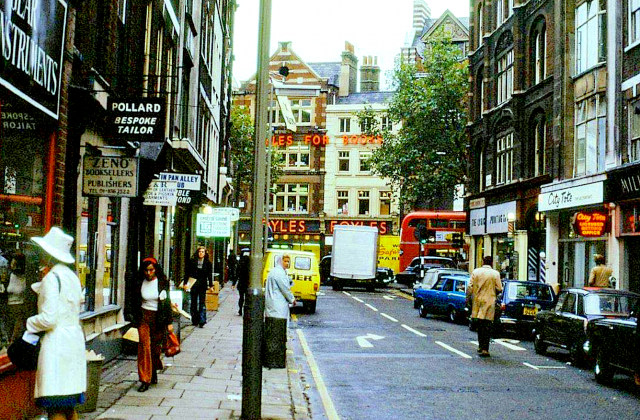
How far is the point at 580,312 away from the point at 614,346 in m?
3.18

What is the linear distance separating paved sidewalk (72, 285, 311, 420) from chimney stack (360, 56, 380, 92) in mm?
65028

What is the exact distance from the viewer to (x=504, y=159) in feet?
125

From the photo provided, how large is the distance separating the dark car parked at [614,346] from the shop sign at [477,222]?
27.4m

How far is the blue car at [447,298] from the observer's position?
2462 centimetres

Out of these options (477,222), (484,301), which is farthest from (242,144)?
(484,301)

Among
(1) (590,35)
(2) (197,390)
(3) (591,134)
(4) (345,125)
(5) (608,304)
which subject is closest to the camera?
(2) (197,390)

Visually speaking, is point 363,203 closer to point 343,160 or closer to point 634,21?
point 343,160

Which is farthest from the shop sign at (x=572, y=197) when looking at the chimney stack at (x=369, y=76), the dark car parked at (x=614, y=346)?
the chimney stack at (x=369, y=76)

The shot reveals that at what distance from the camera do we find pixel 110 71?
13.6 meters

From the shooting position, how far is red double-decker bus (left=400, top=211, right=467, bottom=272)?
52938mm

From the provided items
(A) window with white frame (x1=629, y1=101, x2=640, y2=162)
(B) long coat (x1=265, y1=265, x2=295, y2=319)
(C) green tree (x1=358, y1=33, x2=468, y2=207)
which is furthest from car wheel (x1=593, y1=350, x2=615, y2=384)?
(C) green tree (x1=358, y1=33, x2=468, y2=207)

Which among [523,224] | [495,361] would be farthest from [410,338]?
[523,224]

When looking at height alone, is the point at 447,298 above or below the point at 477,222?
below

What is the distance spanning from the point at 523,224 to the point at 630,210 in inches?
403
